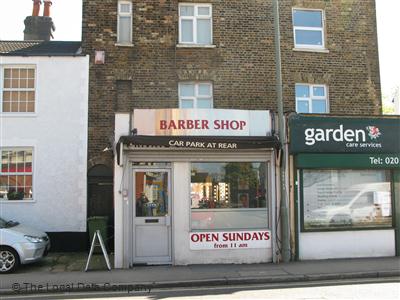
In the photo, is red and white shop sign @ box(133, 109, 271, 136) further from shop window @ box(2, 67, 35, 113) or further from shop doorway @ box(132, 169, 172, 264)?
shop window @ box(2, 67, 35, 113)

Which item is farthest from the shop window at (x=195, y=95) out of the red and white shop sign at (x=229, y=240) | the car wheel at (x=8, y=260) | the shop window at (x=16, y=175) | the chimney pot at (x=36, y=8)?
the chimney pot at (x=36, y=8)

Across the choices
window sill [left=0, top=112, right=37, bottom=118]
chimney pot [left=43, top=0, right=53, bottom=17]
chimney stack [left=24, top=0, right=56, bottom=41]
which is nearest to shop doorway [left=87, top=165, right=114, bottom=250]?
window sill [left=0, top=112, right=37, bottom=118]

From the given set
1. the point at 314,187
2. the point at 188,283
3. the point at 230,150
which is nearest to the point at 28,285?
the point at 188,283

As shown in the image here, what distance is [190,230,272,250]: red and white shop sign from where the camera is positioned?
37.6 ft

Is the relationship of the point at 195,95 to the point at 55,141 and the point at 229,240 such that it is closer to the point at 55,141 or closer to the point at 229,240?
the point at 55,141

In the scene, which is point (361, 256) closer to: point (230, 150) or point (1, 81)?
point (230, 150)

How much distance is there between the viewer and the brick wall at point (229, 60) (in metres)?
16.1

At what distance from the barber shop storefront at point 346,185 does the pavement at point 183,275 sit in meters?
0.59

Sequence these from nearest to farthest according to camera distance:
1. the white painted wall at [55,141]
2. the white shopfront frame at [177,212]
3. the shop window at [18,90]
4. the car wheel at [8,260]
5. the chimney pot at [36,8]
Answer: the car wheel at [8,260]
the white shopfront frame at [177,212]
the white painted wall at [55,141]
the shop window at [18,90]
the chimney pot at [36,8]

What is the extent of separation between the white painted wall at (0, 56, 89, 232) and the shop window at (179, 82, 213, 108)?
3271 millimetres

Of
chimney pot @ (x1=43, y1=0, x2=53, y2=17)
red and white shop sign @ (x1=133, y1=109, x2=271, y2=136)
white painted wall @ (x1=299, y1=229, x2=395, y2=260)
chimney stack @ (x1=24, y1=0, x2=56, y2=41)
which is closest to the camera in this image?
red and white shop sign @ (x1=133, y1=109, x2=271, y2=136)

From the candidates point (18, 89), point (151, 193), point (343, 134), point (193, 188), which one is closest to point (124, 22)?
point (18, 89)

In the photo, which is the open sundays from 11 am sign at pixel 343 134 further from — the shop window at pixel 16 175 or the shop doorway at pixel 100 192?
the shop window at pixel 16 175

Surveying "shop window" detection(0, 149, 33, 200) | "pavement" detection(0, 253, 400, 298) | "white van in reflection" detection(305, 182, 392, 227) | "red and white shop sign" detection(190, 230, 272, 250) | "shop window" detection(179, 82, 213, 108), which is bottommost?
"pavement" detection(0, 253, 400, 298)
